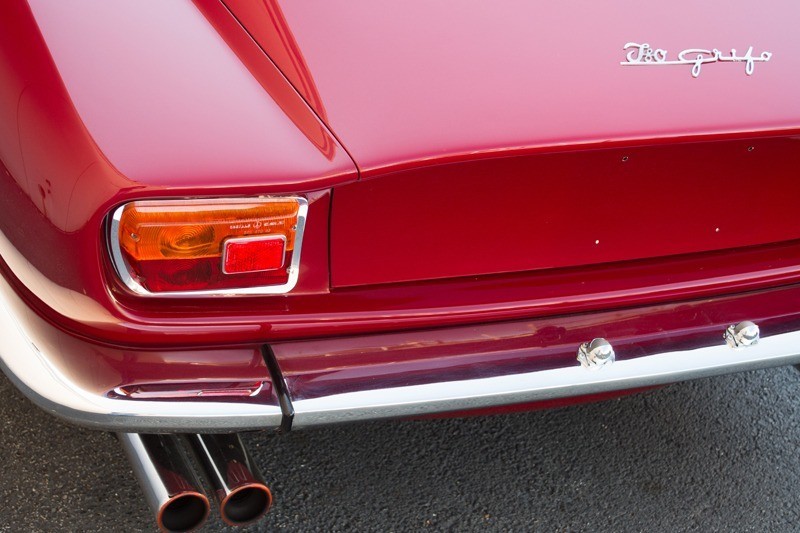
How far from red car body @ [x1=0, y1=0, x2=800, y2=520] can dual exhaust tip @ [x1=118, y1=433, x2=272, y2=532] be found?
11 centimetres

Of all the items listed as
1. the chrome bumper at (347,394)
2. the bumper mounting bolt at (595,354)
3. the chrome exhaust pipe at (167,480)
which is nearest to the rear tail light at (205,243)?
the chrome bumper at (347,394)

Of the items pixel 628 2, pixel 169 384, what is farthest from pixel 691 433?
pixel 169 384

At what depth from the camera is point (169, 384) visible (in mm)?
1596

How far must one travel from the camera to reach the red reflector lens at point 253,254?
1539 mm

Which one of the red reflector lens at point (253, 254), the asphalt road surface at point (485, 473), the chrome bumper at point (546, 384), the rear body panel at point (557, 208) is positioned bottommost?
the asphalt road surface at point (485, 473)

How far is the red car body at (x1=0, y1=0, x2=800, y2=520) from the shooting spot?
60.6 inches

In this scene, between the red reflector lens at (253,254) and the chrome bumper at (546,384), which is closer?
the red reflector lens at (253,254)

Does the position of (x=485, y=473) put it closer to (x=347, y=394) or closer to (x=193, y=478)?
(x=347, y=394)

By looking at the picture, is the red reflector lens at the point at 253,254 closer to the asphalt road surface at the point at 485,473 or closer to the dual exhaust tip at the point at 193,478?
the dual exhaust tip at the point at 193,478

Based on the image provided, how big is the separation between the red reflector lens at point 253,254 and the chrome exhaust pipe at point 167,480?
37cm

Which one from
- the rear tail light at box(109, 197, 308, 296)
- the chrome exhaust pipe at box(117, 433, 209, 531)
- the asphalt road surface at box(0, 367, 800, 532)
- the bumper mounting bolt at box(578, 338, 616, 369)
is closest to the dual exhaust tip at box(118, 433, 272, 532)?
the chrome exhaust pipe at box(117, 433, 209, 531)

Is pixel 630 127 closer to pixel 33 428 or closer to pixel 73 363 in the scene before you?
pixel 73 363

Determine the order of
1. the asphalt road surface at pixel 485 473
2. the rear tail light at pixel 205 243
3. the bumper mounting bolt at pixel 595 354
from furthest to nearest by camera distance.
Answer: the asphalt road surface at pixel 485 473 → the bumper mounting bolt at pixel 595 354 → the rear tail light at pixel 205 243

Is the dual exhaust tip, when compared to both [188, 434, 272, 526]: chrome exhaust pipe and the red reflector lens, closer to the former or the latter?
[188, 434, 272, 526]: chrome exhaust pipe
